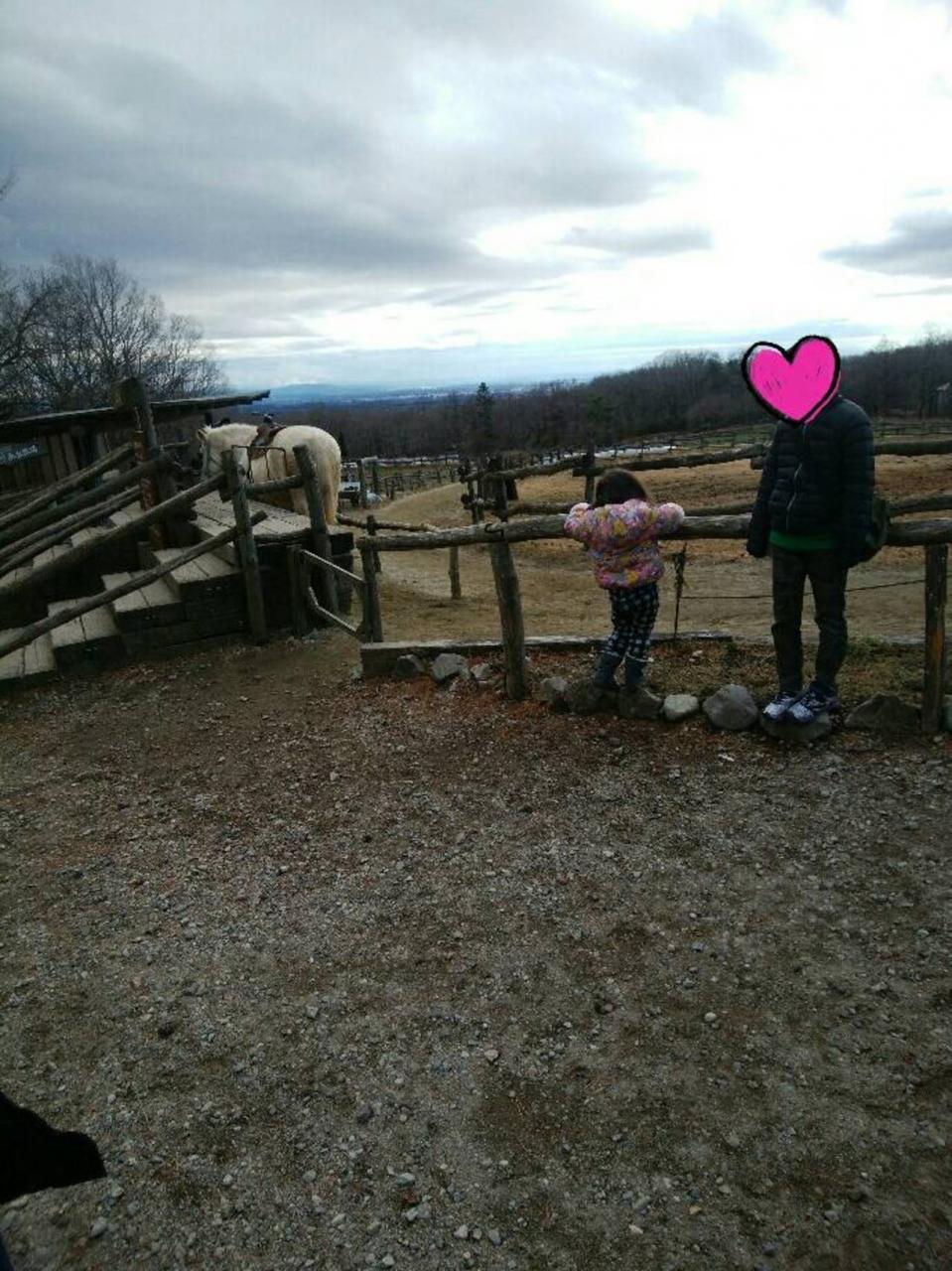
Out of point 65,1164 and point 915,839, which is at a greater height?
point 65,1164

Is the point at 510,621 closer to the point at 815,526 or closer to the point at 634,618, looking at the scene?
the point at 634,618

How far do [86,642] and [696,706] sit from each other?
486 centimetres

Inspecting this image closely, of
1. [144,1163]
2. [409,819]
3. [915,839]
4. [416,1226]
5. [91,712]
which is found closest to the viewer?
[416,1226]

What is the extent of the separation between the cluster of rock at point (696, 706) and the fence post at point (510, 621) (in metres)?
0.16

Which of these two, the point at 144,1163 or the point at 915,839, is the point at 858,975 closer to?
the point at 915,839

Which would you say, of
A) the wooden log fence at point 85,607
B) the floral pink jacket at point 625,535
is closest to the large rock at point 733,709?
the floral pink jacket at point 625,535

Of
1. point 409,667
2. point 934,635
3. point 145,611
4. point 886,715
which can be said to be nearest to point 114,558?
point 145,611

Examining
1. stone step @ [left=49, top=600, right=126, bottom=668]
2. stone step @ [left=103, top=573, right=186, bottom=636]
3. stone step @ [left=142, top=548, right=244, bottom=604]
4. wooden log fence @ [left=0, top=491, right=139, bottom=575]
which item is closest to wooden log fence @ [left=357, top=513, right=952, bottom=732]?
stone step @ [left=142, top=548, right=244, bottom=604]

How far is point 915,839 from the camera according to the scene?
316 centimetres

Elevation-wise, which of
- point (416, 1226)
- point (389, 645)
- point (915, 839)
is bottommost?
point (416, 1226)

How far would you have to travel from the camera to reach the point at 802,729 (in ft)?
12.9

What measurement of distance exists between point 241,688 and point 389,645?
47.5 inches

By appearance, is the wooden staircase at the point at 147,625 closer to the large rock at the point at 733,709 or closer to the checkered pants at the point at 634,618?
the checkered pants at the point at 634,618

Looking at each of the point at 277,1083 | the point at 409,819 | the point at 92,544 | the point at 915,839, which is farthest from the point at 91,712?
the point at 915,839
